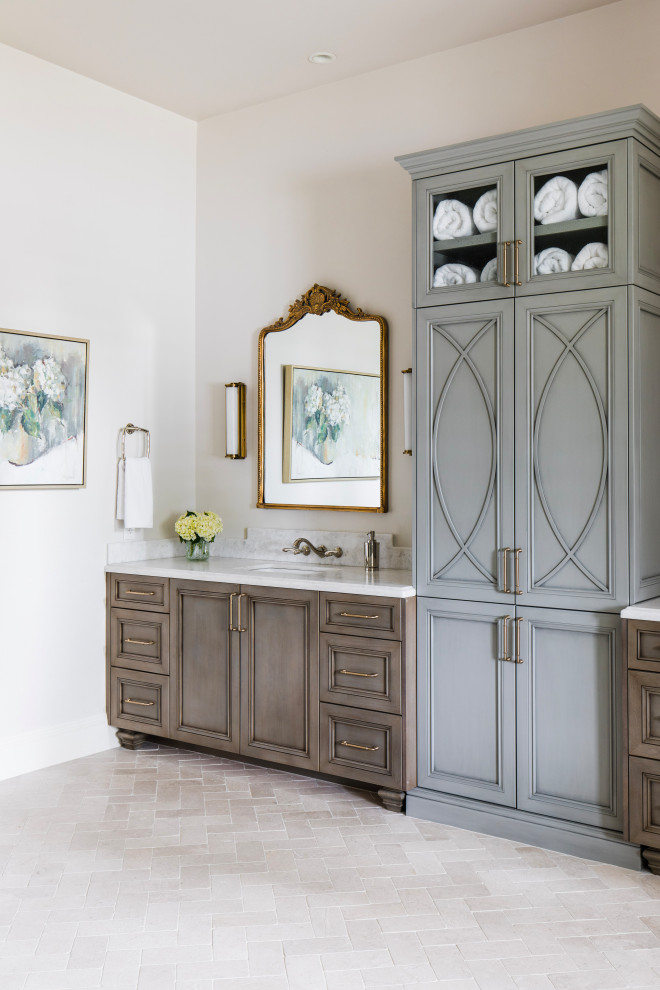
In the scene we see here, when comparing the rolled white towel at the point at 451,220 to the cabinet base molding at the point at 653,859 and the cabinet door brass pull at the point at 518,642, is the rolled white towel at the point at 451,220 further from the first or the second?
the cabinet base molding at the point at 653,859

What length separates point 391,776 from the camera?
340cm

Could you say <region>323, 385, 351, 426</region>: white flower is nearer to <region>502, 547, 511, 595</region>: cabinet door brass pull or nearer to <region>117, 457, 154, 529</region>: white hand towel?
<region>117, 457, 154, 529</region>: white hand towel

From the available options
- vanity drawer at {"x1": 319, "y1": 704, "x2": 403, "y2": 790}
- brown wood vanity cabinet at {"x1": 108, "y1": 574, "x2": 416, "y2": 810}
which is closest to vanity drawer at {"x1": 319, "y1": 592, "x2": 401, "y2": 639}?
brown wood vanity cabinet at {"x1": 108, "y1": 574, "x2": 416, "y2": 810}

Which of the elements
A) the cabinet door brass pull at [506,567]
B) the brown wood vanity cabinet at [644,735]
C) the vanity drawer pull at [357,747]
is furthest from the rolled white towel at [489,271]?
the vanity drawer pull at [357,747]

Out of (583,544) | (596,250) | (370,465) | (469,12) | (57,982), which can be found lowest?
(57,982)

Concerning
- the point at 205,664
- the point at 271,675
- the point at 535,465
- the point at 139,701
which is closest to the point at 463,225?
the point at 535,465

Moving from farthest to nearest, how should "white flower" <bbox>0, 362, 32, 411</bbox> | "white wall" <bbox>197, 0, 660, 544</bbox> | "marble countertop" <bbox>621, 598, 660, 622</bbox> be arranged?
1. "white flower" <bbox>0, 362, 32, 411</bbox>
2. "white wall" <bbox>197, 0, 660, 544</bbox>
3. "marble countertop" <bbox>621, 598, 660, 622</bbox>

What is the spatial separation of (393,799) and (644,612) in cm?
126

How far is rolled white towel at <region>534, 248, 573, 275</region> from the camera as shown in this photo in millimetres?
3068

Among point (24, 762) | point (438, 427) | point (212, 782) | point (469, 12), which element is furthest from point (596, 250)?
point (24, 762)

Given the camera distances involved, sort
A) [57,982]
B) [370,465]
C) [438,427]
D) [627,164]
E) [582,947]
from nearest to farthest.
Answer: [57,982] < [582,947] < [627,164] < [438,427] < [370,465]

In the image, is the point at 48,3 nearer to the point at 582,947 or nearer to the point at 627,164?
the point at 627,164

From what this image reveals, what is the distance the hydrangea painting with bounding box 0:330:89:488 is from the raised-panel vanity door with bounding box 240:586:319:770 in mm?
1063

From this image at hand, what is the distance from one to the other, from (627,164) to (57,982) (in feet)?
9.78
